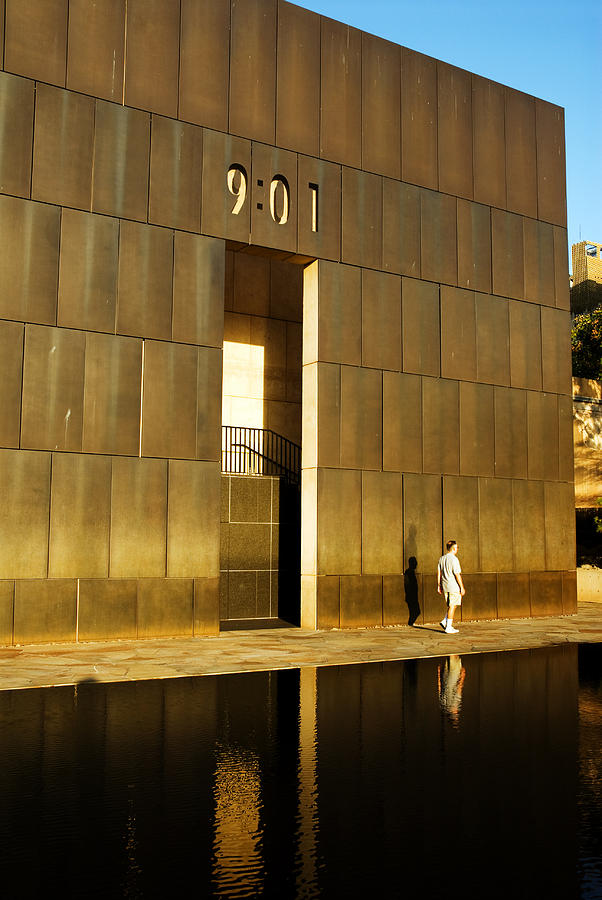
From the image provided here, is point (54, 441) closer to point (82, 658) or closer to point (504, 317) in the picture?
point (82, 658)

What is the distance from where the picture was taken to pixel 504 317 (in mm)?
22531

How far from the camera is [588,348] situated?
43906 millimetres

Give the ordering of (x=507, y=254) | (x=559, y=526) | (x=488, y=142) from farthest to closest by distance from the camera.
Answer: (x=559, y=526) → (x=507, y=254) → (x=488, y=142)

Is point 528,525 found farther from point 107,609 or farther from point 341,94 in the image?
point 341,94

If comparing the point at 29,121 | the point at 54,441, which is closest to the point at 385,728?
the point at 54,441

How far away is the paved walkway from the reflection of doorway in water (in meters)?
2.49

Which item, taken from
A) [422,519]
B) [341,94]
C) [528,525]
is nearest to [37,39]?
[341,94]

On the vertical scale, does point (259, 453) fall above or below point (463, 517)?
above

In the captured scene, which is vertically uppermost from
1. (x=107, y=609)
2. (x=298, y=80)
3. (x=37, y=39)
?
(x=298, y=80)

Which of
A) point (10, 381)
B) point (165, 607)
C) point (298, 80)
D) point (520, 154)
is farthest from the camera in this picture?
point (520, 154)

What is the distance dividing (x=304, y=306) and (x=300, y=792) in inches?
575

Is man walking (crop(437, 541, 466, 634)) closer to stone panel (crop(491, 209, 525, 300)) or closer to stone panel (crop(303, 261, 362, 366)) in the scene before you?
stone panel (crop(303, 261, 362, 366))

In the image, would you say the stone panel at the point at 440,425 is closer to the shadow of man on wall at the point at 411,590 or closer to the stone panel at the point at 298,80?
the shadow of man on wall at the point at 411,590

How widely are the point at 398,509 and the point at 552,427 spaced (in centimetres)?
573
